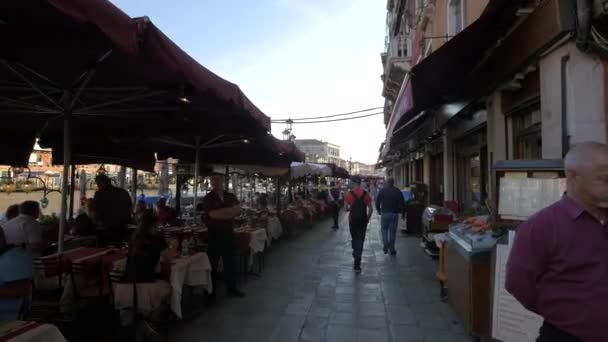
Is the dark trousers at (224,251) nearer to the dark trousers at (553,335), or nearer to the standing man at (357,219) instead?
the standing man at (357,219)

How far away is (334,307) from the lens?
5.77 m

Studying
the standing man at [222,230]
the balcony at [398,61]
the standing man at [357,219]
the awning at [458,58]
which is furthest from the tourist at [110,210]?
the balcony at [398,61]

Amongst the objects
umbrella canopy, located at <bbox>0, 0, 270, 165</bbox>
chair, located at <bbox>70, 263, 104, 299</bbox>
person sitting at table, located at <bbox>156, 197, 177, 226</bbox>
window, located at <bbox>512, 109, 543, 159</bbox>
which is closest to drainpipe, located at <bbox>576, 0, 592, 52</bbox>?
window, located at <bbox>512, 109, 543, 159</bbox>

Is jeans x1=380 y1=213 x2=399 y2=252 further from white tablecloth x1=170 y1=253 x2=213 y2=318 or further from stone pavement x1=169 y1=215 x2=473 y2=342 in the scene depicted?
white tablecloth x1=170 y1=253 x2=213 y2=318

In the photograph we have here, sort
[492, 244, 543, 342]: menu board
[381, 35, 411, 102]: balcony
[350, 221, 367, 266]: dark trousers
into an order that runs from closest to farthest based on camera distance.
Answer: [492, 244, 543, 342]: menu board
[350, 221, 367, 266]: dark trousers
[381, 35, 411, 102]: balcony

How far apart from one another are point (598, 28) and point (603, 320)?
3219mm

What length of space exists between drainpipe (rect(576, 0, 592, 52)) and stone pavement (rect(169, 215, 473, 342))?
3.06 metres

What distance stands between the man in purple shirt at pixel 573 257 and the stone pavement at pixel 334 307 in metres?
2.88

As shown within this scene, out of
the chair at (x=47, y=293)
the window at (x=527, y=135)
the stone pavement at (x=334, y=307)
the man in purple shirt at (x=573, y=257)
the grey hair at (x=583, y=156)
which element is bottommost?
the stone pavement at (x=334, y=307)

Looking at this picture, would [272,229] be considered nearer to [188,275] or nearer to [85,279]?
[188,275]

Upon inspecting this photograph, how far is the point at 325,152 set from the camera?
129m

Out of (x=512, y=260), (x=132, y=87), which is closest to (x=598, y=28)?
(x=512, y=260)

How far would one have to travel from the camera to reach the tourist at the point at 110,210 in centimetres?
633

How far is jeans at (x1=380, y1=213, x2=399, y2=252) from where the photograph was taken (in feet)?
32.2
